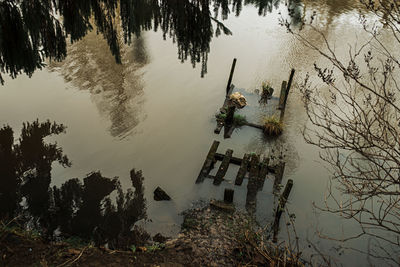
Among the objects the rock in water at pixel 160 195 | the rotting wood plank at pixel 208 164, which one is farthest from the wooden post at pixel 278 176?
the rock in water at pixel 160 195

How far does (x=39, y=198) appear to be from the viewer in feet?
27.2

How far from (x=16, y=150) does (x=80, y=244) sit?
4114 mm

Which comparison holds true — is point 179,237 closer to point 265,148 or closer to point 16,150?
point 265,148

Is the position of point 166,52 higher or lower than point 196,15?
lower

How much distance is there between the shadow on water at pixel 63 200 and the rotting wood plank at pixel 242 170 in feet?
8.21

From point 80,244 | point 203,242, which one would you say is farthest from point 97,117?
point 203,242

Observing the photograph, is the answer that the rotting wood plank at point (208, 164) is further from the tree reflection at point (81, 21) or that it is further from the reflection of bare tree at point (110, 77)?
the tree reflection at point (81, 21)

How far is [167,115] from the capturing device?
11953mm

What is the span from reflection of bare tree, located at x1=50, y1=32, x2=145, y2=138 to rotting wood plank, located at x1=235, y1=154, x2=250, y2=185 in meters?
4.00

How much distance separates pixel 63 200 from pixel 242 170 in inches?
181

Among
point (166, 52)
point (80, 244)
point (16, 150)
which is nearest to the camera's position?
point (80, 244)

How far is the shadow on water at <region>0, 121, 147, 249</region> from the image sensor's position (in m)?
7.62

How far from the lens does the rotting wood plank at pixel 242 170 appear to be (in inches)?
352

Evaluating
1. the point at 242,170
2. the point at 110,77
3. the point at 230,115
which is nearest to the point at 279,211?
the point at 242,170
